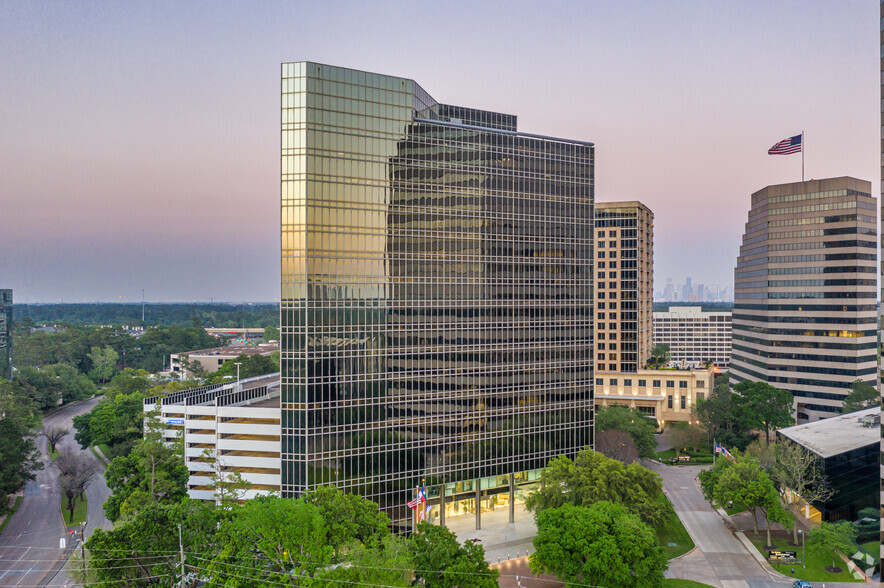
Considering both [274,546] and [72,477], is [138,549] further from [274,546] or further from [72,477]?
[72,477]

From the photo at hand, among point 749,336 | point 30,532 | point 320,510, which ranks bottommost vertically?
point 30,532

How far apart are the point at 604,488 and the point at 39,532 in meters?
69.2

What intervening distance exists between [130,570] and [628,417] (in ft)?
246

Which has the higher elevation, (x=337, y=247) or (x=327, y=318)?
(x=337, y=247)

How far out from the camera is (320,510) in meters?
49.7

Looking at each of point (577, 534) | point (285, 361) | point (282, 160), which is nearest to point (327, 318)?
point (285, 361)

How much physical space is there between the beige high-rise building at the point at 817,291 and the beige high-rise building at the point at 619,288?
84.5ft

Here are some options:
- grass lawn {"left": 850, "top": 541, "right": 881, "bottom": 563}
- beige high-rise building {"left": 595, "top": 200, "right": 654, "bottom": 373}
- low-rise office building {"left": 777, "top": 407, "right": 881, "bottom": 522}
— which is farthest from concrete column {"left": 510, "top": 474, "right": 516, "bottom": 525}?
beige high-rise building {"left": 595, "top": 200, "right": 654, "bottom": 373}

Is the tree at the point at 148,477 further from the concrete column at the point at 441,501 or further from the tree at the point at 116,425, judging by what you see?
the concrete column at the point at 441,501

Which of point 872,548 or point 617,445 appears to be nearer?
point 872,548

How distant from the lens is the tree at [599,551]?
47750mm

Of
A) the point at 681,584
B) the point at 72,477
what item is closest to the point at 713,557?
the point at 681,584

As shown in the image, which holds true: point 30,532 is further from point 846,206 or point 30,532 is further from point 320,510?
point 846,206

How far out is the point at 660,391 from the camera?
128875mm
